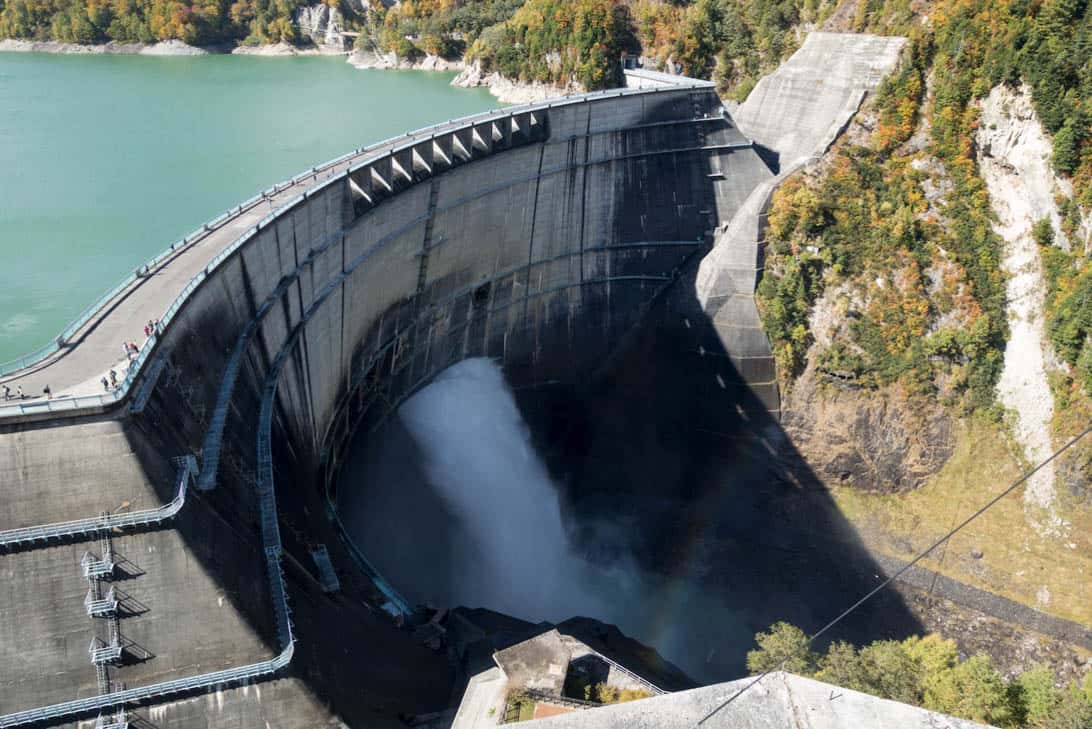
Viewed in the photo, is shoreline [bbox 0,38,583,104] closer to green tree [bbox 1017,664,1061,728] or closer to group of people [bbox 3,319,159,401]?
group of people [bbox 3,319,159,401]

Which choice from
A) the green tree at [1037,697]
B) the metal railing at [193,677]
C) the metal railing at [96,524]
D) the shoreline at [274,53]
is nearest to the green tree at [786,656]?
the green tree at [1037,697]

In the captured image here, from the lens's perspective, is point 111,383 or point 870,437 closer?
point 111,383

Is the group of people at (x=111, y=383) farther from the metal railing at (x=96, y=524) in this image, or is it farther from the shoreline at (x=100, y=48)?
the shoreline at (x=100, y=48)

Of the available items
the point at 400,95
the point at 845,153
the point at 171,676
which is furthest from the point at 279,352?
the point at 400,95

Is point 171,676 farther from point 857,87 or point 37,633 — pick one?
point 857,87

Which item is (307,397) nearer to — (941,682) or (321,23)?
(941,682)

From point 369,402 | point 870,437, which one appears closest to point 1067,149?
point 870,437
